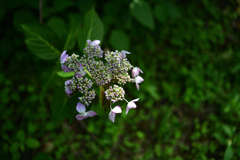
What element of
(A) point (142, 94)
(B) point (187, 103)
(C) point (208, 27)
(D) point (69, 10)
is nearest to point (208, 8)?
(C) point (208, 27)

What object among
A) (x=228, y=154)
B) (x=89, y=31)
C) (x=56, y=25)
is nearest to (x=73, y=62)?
(x=89, y=31)

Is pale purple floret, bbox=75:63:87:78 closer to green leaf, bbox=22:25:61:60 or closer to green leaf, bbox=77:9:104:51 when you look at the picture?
green leaf, bbox=77:9:104:51

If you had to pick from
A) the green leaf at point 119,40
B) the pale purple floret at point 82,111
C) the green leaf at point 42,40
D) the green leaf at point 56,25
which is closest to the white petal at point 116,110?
the pale purple floret at point 82,111

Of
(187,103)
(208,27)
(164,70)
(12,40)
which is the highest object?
(208,27)

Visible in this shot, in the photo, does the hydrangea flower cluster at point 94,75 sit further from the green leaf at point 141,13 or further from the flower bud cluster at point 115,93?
the green leaf at point 141,13

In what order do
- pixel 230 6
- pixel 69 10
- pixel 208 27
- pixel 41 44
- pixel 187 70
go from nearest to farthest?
pixel 41 44
pixel 69 10
pixel 187 70
pixel 208 27
pixel 230 6

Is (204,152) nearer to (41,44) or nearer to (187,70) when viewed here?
(187,70)

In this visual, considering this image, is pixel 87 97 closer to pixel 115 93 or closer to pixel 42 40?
pixel 115 93
